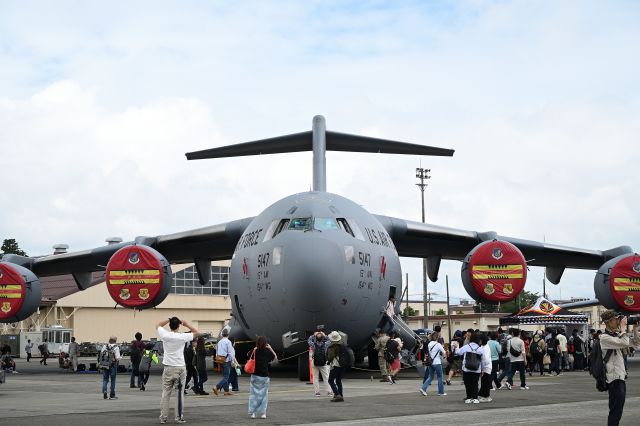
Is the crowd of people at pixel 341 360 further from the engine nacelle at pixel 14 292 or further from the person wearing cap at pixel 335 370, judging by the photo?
the engine nacelle at pixel 14 292

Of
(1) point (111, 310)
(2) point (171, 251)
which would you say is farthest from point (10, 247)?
(2) point (171, 251)

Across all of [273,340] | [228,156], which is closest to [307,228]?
[273,340]

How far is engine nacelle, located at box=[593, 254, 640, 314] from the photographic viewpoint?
84.9 ft

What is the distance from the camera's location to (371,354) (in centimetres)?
2478

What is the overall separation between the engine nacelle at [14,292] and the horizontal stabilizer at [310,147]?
6.19 m

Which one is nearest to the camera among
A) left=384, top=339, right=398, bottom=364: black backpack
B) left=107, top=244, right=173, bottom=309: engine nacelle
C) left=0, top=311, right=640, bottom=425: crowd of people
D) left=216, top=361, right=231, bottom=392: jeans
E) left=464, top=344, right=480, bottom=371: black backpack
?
left=0, top=311, right=640, bottom=425: crowd of people

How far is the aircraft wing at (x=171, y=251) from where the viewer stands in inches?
1057

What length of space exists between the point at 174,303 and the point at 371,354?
4445 centimetres

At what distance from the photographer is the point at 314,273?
19297 millimetres

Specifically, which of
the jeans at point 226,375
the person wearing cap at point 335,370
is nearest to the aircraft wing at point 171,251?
the jeans at point 226,375

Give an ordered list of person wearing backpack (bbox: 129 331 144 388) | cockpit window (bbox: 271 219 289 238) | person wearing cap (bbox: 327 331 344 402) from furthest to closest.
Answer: person wearing backpack (bbox: 129 331 144 388) < cockpit window (bbox: 271 219 289 238) < person wearing cap (bbox: 327 331 344 402)

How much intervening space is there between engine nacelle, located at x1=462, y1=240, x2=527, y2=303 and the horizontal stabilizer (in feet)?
11.9

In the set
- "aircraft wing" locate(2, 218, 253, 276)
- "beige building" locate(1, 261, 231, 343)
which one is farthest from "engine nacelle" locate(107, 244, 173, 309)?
"beige building" locate(1, 261, 231, 343)

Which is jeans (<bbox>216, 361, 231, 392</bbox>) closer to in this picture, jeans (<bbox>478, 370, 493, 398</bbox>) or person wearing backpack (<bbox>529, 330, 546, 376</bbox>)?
jeans (<bbox>478, 370, 493, 398</bbox>)
